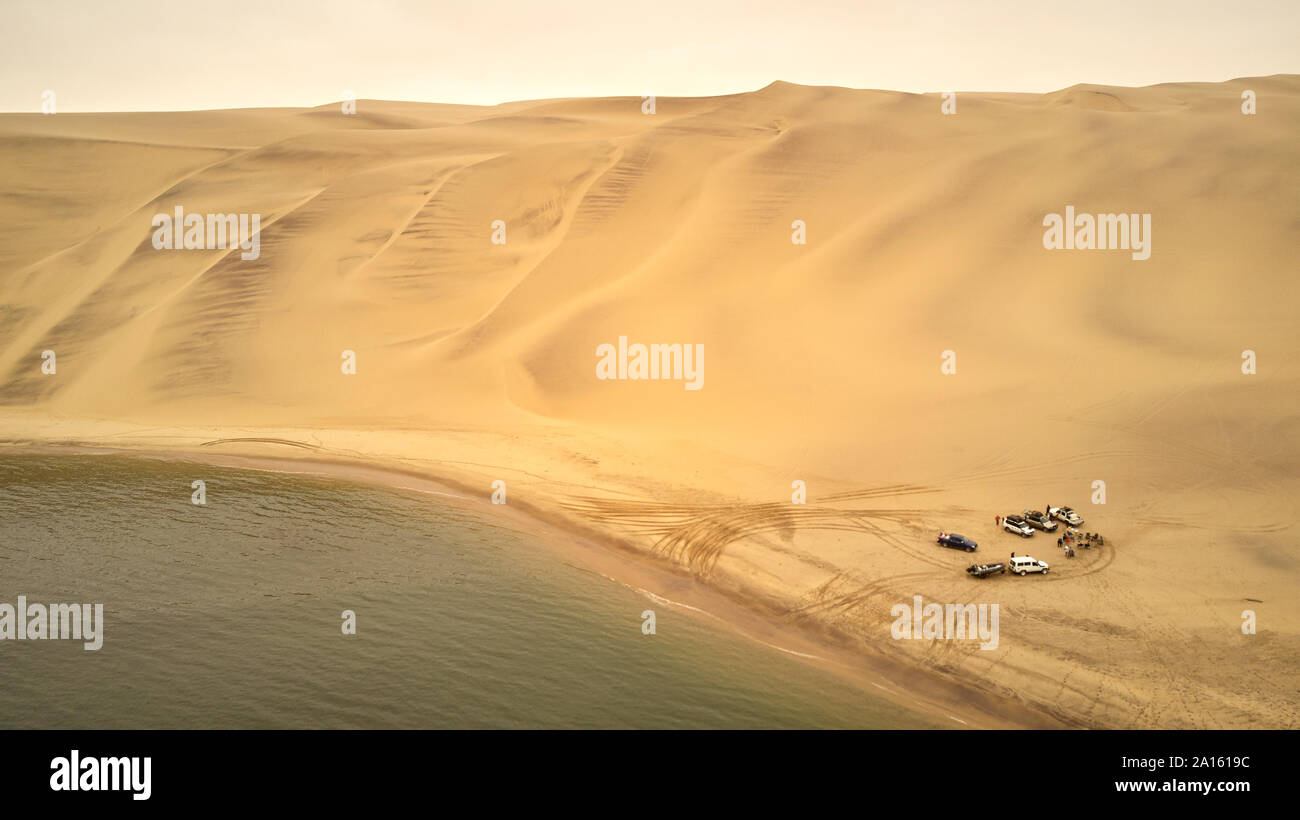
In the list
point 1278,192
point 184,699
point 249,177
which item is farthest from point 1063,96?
point 184,699

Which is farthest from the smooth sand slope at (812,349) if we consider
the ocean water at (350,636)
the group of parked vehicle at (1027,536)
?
the ocean water at (350,636)

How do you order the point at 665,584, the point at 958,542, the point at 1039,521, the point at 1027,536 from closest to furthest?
1. the point at 665,584
2. the point at 958,542
3. the point at 1027,536
4. the point at 1039,521

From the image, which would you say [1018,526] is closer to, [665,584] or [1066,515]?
[1066,515]

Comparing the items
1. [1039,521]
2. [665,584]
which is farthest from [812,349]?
[665,584]

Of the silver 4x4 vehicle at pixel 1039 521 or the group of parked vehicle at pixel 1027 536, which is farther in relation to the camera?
the silver 4x4 vehicle at pixel 1039 521

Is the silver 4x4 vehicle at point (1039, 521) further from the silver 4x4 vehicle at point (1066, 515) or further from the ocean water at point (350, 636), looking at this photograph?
the ocean water at point (350, 636)

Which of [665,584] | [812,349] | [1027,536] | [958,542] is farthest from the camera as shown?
[812,349]
